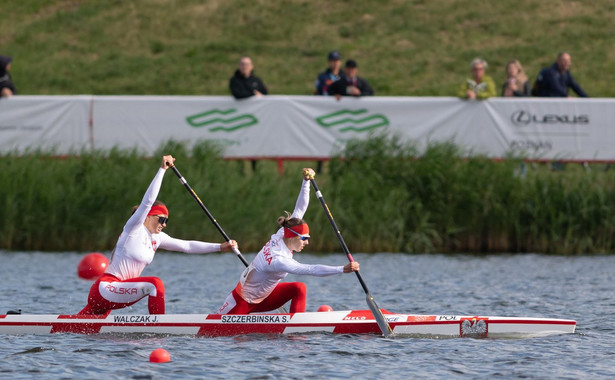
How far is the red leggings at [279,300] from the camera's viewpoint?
14.3m

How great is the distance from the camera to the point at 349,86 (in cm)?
2342

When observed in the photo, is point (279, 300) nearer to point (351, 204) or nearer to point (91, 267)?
point (91, 267)

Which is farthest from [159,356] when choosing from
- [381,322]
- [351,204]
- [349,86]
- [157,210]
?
[349,86]

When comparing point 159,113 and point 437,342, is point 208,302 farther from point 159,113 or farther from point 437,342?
point 159,113

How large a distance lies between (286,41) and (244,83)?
19.2 metres

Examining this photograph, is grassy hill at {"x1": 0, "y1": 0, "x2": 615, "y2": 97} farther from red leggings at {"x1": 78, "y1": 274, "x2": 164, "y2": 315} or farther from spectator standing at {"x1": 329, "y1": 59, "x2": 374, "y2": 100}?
red leggings at {"x1": 78, "y1": 274, "x2": 164, "y2": 315}

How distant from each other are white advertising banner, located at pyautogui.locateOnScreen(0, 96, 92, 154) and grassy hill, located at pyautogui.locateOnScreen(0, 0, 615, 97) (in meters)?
13.5

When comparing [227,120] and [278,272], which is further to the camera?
[227,120]

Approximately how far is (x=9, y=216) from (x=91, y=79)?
18.0m

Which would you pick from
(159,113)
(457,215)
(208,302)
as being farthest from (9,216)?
(457,215)

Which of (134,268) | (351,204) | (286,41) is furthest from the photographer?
(286,41)

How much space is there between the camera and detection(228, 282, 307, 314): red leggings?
14297 mm

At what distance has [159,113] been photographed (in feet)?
77.0

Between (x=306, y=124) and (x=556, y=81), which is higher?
(x=556, y=81)
